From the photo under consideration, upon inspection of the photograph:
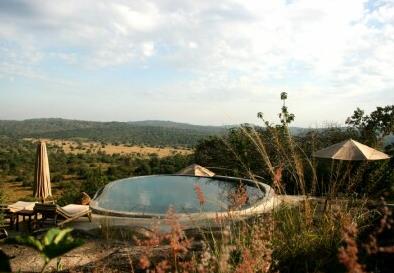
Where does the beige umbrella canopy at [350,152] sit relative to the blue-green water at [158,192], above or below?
above

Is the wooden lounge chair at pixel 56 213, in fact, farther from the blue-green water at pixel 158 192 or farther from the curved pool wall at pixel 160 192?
the blue-green water at pixel 158 192

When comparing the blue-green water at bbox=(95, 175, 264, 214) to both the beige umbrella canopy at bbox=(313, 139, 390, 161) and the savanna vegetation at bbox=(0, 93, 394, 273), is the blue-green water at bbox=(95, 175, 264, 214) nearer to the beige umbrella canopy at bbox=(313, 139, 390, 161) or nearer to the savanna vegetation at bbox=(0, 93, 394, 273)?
the savanna vegetation at bbox=(0, 93, 394, 273)

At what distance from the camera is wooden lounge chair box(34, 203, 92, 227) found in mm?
7992

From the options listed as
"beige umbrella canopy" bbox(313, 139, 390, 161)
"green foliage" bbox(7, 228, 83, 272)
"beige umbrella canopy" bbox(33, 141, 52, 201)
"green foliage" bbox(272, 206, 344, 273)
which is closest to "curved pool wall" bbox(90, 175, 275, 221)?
"beige umbrella canopy" bbox(33, 141, 52, 201)

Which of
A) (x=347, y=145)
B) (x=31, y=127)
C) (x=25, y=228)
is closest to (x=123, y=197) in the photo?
(x=25, y=228)

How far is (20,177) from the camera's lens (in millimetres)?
33031

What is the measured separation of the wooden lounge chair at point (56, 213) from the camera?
7.99 meters

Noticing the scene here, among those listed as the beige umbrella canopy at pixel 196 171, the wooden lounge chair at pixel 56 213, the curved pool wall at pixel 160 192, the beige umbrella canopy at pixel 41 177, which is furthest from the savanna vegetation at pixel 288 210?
the wooden lounge chair at pixel 56 213

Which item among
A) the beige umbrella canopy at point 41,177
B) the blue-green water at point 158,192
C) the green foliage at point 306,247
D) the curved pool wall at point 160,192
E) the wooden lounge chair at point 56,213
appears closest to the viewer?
the green foliage at point 306,247

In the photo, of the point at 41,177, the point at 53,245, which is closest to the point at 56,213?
the point at 41,177

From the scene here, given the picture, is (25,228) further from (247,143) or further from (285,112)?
(285,112)

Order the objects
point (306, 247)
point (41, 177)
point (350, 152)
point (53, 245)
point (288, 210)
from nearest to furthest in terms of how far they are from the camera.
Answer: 1. point (53, 245)
2. point (306, 247)
3. point (288, 210)
4. point (350, 152)
5. point (41, 177)

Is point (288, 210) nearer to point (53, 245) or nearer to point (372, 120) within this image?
point (53, 245)

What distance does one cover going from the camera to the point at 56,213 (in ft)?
26.4
